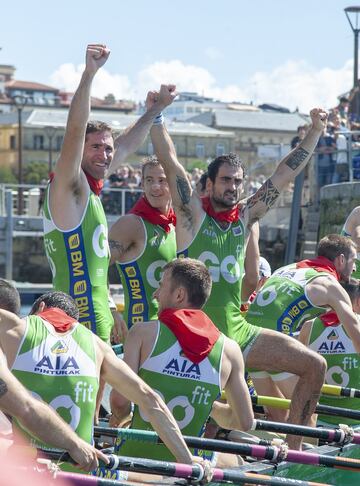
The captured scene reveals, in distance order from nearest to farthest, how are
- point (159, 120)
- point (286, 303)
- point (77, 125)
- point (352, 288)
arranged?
1. point (77, 125)
2. point (159, 120)
3. point (286, 303)
4. point (352, 288)

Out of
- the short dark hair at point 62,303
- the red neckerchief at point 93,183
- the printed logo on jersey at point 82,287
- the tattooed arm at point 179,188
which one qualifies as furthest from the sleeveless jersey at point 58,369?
the tattooed arm at point 179,188

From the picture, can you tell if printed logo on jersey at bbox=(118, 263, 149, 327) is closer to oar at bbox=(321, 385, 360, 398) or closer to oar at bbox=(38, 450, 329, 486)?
oar at bbox=(321, 385, 360, 398)

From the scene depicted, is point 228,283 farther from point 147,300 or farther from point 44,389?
point 44,389

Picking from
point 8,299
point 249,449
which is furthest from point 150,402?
point 8,299

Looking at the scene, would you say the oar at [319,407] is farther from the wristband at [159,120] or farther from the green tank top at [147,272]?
the wristband at [159,120]

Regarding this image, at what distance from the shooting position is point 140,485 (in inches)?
230

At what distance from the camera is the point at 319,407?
360 inches

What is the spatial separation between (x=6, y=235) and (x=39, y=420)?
30270mm

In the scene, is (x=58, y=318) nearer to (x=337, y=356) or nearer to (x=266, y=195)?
(x=266, y=195)

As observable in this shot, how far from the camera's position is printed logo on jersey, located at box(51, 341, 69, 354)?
635 centimetres

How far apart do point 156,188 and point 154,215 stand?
0.71ft

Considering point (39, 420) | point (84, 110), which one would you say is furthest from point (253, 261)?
point (39, 420)

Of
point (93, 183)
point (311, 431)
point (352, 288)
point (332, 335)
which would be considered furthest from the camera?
point (352, 288)

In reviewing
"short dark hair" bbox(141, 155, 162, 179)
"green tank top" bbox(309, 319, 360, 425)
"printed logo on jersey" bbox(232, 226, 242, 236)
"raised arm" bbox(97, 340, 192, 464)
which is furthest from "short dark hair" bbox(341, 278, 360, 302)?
"raised arm" bbox(97, 340, 192, 464)
